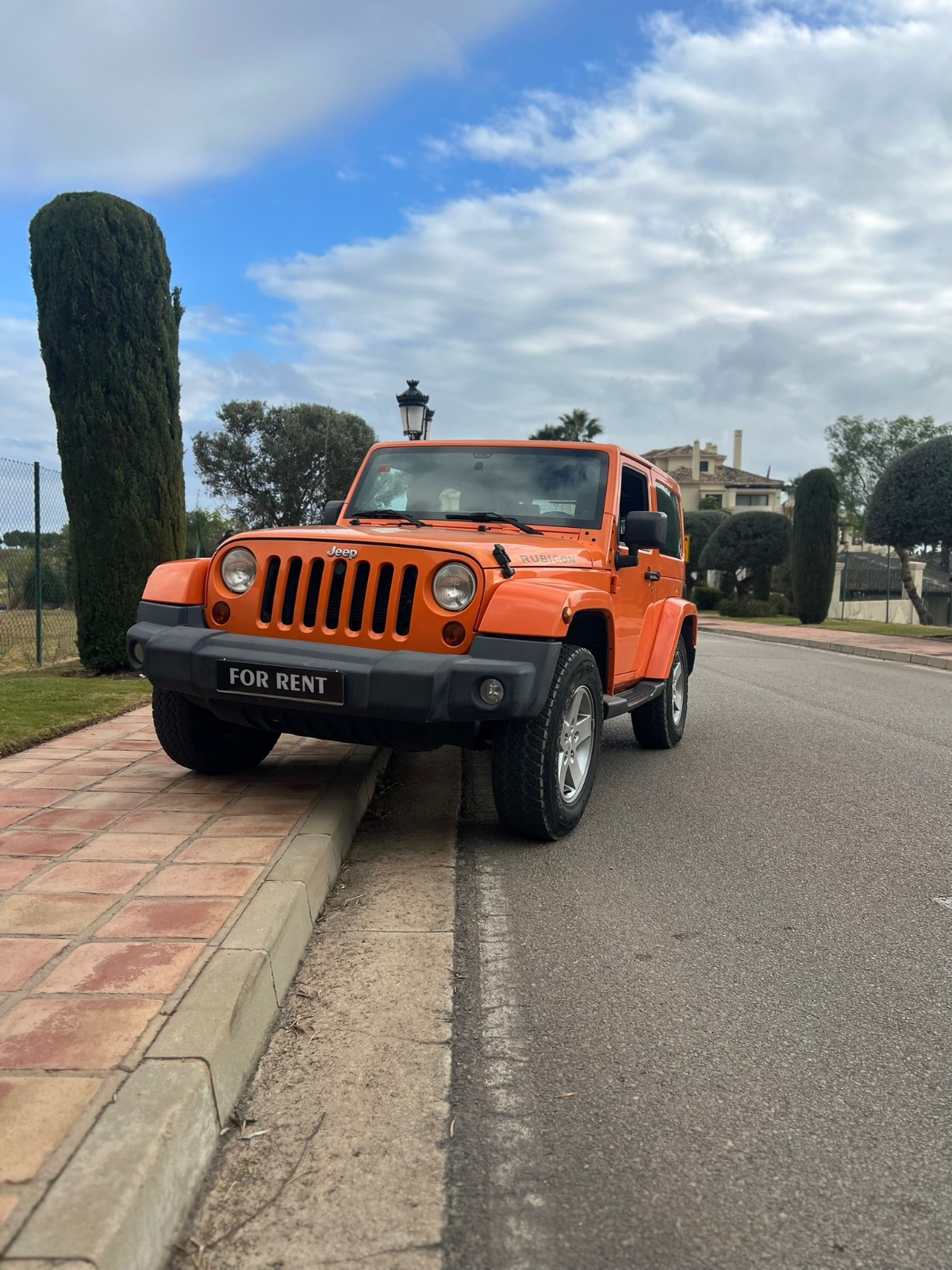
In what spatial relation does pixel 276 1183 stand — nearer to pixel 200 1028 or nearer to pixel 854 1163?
pixel 200 1028

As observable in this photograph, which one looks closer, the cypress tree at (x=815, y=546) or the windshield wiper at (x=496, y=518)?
the windshield wiper at (x=496, y=518)

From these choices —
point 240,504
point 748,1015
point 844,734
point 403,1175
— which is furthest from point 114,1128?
point 240,504

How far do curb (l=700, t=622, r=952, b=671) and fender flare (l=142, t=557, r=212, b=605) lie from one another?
13798 millimetres

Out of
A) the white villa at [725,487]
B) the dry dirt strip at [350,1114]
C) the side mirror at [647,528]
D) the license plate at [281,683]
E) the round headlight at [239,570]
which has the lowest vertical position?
the dry dirt strip at [350,1114]

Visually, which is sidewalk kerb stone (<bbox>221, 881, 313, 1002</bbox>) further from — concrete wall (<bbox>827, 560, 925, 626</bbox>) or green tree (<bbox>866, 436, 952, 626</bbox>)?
concrete wall (<bbox>827, 560, 925, 626</bbox>)

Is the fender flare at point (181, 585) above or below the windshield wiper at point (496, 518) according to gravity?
below

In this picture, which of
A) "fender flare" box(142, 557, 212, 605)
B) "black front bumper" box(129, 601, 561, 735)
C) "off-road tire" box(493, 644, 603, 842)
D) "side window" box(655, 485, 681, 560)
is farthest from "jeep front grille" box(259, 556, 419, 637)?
"side window" box(655, 485, 681, 560)

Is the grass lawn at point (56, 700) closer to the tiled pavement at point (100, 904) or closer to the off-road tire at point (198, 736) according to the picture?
the tiled pavement at point (100, 904)

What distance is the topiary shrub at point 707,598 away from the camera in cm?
4144

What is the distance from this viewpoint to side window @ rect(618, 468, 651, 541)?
5.96 m

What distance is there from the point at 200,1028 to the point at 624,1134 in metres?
1.01

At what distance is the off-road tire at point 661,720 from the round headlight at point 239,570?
318 centimetres

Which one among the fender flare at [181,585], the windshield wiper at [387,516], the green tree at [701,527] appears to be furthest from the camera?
the green tree at [701,527]

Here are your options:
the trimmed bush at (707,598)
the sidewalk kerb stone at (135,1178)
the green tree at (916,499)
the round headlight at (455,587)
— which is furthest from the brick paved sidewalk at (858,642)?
the sidewalk kerb stone at (135,1178)
